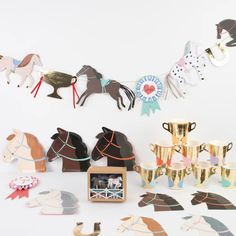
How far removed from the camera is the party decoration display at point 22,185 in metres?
1.24

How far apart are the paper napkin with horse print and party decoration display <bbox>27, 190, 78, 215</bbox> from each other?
413 millimetres

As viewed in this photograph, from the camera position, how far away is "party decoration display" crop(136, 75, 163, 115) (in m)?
1.39

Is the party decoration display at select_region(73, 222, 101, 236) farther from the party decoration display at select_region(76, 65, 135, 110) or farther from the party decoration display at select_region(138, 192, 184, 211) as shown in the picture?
the party decoration display at select_region(76, 65, 135, 110)

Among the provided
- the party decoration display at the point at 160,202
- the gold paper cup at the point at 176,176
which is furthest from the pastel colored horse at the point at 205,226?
the gold paper cup at the point at 176,176

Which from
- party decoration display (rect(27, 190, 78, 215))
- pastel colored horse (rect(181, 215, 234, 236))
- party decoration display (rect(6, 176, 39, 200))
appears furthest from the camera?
party decoration display (rect(6, 176, 39, 200))

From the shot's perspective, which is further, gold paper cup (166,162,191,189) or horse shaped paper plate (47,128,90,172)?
horse shaped paper plate (47,128,90,172)

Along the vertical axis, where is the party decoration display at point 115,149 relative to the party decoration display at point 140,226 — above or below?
above

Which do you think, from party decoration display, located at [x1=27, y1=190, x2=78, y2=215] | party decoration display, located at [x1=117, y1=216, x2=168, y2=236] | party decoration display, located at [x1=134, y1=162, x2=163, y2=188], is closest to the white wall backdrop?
party decoration display, located at [x1=134, y1=162, x2=163, y2=188]

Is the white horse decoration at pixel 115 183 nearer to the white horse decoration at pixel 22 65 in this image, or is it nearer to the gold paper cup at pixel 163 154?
the gold paper cup at pixel 163 154

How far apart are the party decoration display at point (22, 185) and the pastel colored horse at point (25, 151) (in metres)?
0.09

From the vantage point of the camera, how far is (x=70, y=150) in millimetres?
1435

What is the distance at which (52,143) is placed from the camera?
1451mm

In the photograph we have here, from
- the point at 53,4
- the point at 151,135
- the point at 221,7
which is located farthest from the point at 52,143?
the point at 221,7

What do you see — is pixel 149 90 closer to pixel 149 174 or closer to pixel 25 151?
pixel 149 174
